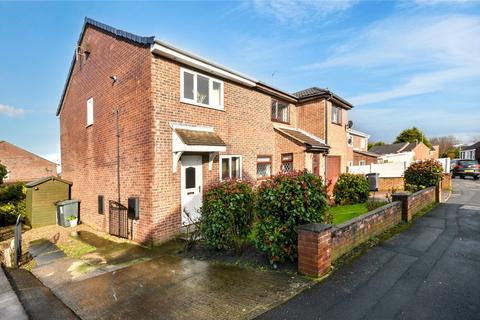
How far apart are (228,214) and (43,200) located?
10400 millimetres

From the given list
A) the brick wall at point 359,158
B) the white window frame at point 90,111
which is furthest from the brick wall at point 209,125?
the brick wall at point 359,158

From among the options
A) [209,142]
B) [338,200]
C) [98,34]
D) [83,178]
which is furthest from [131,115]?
[338,200]

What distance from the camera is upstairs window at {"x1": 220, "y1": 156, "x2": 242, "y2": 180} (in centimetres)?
989

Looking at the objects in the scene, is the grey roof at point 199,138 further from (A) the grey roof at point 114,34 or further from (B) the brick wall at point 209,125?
(A) the grey roof at point 114,34

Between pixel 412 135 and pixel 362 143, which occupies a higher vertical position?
pixel 412 135

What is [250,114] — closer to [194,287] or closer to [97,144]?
[97,144]

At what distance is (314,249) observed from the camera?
14.9 ft

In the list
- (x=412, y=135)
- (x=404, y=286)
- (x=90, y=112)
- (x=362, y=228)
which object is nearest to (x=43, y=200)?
(x=90, y=112)

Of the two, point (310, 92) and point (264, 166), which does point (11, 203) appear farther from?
point (310, 92)

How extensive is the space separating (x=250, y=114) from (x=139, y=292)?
8440 mm

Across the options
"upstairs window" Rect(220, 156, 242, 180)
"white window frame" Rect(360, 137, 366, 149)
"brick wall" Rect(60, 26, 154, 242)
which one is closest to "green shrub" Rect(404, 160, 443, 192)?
"upstairs window" Rect(220, 156, 242, 180)

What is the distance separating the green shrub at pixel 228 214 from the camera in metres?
5.94

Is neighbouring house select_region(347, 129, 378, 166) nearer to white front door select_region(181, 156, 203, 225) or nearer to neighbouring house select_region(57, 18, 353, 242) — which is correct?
neighbouring house select_region(57, 18, 353, 242)

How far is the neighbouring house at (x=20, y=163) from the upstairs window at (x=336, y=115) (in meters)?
40.4
